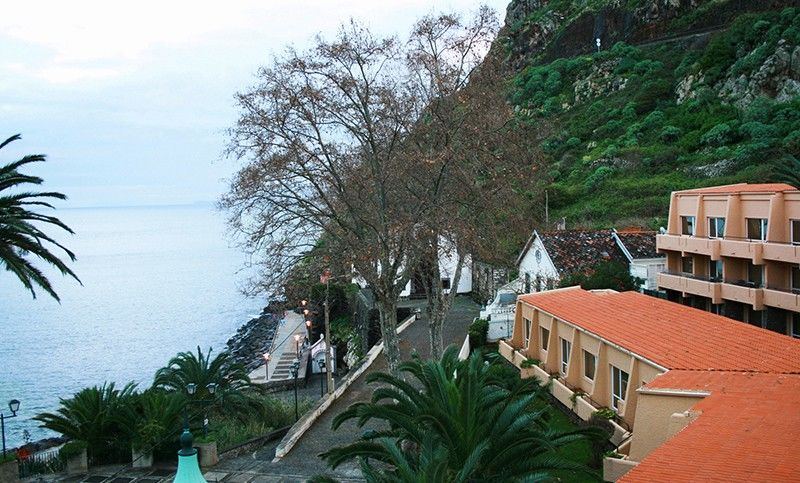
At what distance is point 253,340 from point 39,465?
40765mm

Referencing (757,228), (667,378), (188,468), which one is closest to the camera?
(188,468)

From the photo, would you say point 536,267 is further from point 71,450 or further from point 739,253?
point 71,450

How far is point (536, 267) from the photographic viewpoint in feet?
127

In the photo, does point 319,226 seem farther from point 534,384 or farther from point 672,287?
point 672,287

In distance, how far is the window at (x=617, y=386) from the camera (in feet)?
61.0

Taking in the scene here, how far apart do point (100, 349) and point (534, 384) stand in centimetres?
5700

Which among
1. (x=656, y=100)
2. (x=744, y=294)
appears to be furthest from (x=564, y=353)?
(x=656, y=100)

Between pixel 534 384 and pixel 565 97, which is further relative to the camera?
pixel 565 97

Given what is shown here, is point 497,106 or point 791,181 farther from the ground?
point 497,106

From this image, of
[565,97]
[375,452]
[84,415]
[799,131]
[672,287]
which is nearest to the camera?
[375,452]

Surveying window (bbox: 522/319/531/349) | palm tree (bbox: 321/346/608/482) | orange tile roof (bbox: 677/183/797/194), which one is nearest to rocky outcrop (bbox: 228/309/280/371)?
window (bbox: 522/319/531/349)

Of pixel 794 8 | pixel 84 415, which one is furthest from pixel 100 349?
pixel 794 8

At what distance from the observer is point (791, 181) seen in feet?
69.0

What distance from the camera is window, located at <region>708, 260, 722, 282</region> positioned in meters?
31.9
